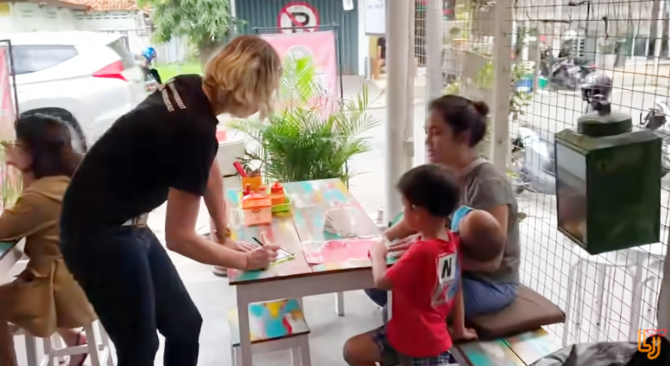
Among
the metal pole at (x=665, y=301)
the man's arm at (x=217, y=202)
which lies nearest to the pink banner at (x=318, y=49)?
the man's arm at (x=217, y=202)

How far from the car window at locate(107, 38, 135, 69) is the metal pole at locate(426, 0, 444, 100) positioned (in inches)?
103

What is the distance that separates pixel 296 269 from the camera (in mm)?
1709

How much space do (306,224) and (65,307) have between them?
2.85 feet

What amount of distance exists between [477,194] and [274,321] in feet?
2.81

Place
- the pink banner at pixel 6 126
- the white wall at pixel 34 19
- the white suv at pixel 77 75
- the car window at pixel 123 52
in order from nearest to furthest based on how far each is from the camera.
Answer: the pink banner at pixel 6 126 < the white wall at pixel 34 19 < the white suv at pixel 77 75 < the car window at pixel 123 52

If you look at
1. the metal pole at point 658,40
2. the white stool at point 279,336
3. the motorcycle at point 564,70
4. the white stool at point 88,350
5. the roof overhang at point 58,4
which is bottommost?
the white stool at point 88,350

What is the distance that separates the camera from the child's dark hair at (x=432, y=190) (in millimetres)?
1571

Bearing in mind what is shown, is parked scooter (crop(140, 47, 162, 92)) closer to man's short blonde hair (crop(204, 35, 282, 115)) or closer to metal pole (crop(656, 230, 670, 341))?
man's short blonde hair (crop(204, 35, 282, 115))

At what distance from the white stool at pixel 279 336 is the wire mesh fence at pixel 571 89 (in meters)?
1.00

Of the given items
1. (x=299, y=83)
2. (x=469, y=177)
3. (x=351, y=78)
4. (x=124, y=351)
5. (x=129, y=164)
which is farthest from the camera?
(x=351, y=78)

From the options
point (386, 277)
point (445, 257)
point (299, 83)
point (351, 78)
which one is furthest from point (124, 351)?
point (351, 78)

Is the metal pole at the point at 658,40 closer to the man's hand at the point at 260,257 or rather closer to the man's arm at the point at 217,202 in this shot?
the man's hand at the point at 260,257

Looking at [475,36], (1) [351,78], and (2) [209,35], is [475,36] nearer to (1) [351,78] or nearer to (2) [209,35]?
(2) [209,35]

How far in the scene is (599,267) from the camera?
222 centimetres
